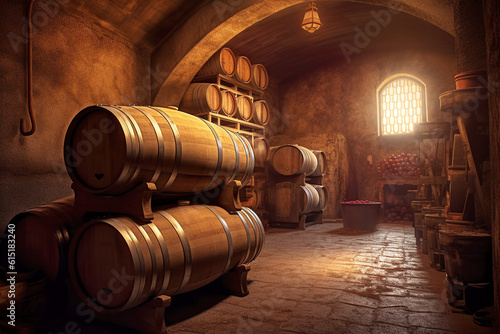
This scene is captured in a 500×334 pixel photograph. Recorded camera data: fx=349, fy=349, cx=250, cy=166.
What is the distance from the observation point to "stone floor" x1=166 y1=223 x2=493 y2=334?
225 centimetres

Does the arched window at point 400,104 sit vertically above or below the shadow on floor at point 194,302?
above

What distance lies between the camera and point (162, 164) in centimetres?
232

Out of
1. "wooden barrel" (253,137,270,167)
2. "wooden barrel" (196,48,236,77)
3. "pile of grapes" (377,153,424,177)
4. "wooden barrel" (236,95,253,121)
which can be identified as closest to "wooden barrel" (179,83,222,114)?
"wooden barrel" (196,48,236,77)

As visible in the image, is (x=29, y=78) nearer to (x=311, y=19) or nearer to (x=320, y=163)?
(x=311, y=19)

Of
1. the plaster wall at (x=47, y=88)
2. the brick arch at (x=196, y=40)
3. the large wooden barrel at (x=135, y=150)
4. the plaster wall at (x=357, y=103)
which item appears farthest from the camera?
the plaster wall at (x=357, y=103)

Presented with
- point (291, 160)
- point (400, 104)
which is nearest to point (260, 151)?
point (291, 160)

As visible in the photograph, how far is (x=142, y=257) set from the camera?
2.01 m

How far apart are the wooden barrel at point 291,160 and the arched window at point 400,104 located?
3.87 metres

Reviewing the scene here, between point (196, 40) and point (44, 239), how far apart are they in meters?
4.71

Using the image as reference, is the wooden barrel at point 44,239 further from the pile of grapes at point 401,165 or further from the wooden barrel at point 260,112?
the pile of grapes at point 401,165

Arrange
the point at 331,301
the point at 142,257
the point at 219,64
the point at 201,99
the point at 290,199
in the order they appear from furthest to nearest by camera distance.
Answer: the point at 290,199 → the point at 219,64 → the point at 201,99 → the point at 331,301 → the point at 142,257

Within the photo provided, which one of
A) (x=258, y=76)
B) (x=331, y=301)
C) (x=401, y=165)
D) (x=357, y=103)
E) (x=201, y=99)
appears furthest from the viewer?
(x=357, y=103)

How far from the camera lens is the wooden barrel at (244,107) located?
7840mm

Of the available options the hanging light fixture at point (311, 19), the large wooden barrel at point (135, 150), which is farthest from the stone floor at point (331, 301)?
the hanging light fixture at point (311, 19)
